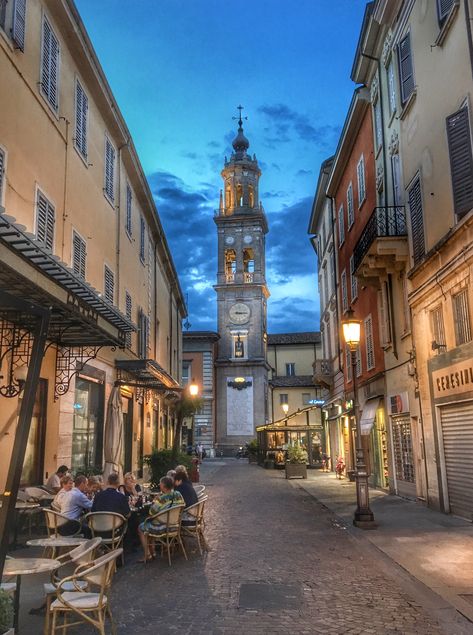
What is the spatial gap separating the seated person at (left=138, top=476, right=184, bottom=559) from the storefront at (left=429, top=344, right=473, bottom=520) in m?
6.37

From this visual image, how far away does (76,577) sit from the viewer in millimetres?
5168

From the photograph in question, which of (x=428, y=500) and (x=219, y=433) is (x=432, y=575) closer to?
(x=428, y=500)

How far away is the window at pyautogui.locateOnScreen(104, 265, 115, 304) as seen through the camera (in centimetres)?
1795

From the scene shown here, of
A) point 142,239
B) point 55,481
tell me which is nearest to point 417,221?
point 55,481

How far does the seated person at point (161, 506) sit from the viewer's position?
9307mm

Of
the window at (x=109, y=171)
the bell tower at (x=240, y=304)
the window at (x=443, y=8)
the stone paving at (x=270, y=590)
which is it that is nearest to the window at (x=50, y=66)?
the window at (x=109, y=171)

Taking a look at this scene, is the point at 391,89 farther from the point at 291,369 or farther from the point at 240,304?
the point at 291,369

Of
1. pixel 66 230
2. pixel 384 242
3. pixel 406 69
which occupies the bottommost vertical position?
pixel 66 230

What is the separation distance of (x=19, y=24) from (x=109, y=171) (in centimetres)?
759

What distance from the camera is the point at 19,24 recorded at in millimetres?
11070

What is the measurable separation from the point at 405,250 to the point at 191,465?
977 centimetres

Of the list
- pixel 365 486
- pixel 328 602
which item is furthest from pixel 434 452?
pixel 328 602

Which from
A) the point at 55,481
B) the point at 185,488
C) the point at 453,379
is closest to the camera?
the point at 185,488


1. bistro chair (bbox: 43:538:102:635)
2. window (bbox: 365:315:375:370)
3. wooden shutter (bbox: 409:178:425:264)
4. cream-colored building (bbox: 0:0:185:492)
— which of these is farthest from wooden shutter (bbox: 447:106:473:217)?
window (bbox: 365:315:375:370)
